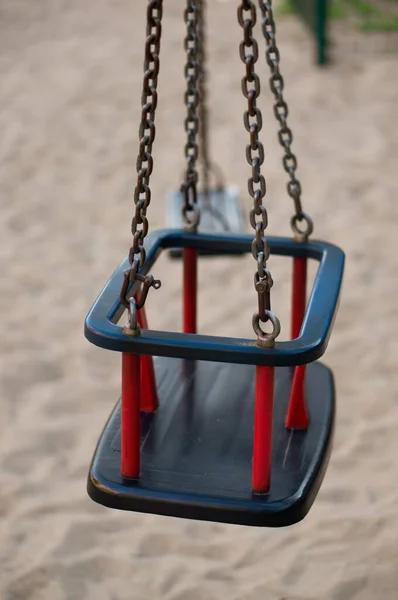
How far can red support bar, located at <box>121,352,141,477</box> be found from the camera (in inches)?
65.4

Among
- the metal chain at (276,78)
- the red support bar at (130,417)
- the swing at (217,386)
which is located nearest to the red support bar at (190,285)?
the swing at (217,386)

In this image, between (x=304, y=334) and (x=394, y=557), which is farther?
(x=394, y=557)

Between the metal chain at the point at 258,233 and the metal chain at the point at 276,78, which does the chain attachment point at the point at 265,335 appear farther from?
the metal chain at the point at 276,78

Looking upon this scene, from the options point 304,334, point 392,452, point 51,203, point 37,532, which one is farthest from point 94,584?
point 51,203

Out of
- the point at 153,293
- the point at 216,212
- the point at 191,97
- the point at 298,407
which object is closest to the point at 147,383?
the point at 298,407

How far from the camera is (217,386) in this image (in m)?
2.02

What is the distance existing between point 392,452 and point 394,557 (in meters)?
0.47

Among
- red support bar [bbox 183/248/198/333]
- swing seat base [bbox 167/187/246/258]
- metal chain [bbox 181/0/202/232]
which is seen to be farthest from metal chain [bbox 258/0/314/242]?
swing seat base [bbox 167/187/246/258]

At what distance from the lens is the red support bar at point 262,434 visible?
1.63 meters

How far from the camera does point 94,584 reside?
2494 mm

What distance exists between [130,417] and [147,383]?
188 millimetres

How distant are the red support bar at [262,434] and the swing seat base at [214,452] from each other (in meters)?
0.03

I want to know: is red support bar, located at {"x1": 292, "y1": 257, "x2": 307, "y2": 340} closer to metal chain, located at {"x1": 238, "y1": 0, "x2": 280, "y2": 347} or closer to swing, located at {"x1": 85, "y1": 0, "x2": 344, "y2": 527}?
swing, located at {"x1": 85, "y1": 0, "x2": 344, "y2": 527}

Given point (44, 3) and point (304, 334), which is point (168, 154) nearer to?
point (44, 3)
